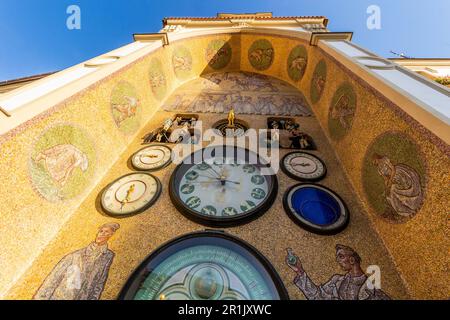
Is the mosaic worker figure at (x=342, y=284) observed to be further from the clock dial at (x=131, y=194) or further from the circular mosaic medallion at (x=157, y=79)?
the circular mosaic medallion at (x=157, y=79)

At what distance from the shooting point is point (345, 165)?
4.78 meters

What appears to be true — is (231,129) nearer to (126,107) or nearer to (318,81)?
(126,107)

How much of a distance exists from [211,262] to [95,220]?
2.49 meters

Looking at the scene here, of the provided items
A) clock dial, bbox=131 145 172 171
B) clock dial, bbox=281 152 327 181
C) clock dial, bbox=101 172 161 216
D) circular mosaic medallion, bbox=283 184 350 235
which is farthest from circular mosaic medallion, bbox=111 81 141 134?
circular mosaic medallion, bbox=283 184 350 235

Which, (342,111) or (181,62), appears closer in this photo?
(342,111)

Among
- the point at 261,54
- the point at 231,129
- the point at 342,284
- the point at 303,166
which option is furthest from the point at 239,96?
the point at 342,284

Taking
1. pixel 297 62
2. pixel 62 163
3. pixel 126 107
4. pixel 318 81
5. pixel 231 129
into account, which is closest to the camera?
pixel 62 163

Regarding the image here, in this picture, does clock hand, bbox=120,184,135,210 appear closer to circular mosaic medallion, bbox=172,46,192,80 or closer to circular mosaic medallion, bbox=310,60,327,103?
circular mosaic medallion, bbox=172,46,192,80

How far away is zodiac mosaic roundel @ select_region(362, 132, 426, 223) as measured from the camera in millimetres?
2837

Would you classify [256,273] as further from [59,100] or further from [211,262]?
[59,100]

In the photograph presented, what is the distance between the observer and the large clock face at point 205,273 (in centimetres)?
272

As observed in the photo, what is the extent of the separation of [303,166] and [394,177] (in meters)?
1.81

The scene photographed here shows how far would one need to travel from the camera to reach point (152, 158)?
511cm

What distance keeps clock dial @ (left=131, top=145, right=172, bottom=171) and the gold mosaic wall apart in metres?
0.64
